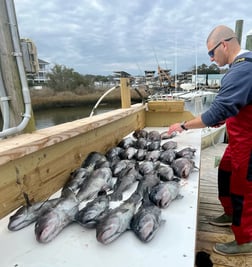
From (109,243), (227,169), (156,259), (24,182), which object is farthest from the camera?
(227,169)

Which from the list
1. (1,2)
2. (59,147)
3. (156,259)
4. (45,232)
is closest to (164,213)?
(156,259)

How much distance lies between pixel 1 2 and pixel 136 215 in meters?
Answer: 1.46

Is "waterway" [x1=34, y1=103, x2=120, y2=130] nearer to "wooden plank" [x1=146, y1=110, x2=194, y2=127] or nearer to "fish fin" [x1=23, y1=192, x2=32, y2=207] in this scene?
"wooden plank" [x1=146, y1=110, x2=194, y2=127]

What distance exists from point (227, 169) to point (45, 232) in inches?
59.9

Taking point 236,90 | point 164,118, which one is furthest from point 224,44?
point 164,118

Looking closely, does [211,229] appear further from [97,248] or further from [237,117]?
[97,248]

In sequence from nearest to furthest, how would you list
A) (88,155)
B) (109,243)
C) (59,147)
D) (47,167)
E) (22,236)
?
(109,243), (22,236), (47,167), (59,147), (88,155)

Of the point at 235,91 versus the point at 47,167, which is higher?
the point at 235,91

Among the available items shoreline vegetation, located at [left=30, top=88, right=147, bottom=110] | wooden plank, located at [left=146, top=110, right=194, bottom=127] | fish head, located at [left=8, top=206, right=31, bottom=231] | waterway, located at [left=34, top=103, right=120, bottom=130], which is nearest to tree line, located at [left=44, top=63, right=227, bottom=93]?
shoreline vegetation, located at [left=30, top=88, right=147, bottom=110]

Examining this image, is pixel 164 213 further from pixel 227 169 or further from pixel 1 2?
pixel 1 2

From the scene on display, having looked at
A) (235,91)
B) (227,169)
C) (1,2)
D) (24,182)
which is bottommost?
(227,169)

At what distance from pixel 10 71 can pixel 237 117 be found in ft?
4.95

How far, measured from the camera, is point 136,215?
1.28 meters

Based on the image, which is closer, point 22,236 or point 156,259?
point 156,259
